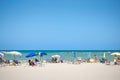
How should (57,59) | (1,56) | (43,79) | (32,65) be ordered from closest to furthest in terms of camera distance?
1. (43,79)
2. (32,65)
3. (1,56)
4. (57,59)

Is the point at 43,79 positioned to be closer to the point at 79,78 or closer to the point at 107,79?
the point at 79,78

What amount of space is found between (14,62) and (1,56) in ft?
4.69

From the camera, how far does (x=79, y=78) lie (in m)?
11.4

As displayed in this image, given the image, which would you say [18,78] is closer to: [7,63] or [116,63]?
[7,63]

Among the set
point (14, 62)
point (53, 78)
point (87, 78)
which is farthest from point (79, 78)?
point (14, 62)

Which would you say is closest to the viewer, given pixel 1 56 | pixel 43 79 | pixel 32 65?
pixel 43 79

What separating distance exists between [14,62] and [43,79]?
8.83 m

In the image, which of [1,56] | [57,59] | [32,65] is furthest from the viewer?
[57,59]

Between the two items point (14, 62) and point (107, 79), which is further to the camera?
point (14, 62)

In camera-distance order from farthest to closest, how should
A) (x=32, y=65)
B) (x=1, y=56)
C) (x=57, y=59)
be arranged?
(x=57, y=59)
(x=1, y=56)
(x=32, y=65)

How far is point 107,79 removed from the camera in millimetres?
11078

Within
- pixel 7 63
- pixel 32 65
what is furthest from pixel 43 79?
pixel 7 63

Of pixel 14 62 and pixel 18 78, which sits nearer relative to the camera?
pixel 18 78

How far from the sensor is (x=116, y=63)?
20.0m
